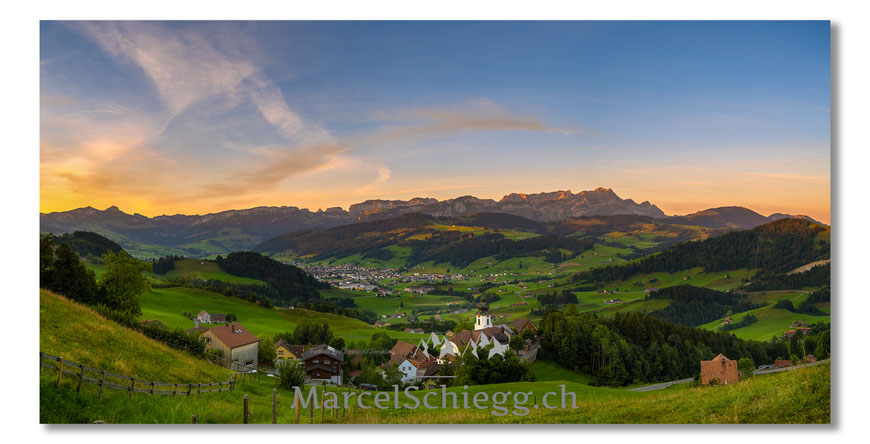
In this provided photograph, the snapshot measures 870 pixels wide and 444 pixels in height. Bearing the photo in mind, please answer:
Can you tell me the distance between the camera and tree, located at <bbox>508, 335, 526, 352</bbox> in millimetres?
16619

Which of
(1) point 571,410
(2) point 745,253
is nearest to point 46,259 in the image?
(1) point 571,410

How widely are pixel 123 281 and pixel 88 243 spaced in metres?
3.09

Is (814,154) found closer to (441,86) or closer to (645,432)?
(645,432)

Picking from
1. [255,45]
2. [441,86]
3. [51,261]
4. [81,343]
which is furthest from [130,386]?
[441,86]

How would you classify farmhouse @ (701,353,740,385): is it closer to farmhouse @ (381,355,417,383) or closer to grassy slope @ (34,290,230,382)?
farmhouse @ (381,355,417,383)

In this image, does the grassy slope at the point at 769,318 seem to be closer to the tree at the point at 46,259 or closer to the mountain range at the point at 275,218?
the mountain range at the point at 275,218

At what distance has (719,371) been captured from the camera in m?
11.6

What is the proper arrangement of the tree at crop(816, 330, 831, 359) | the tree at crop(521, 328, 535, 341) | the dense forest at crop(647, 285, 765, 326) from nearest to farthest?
the tree at crop(816, 330, 831, 359), the tree at crop(521, 328, 535, 341), the dense forest at crop(647, 285, 765, 326)

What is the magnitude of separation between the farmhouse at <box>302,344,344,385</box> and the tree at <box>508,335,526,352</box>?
6560 mm

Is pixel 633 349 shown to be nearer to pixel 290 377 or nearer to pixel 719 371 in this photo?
pixel 719 371

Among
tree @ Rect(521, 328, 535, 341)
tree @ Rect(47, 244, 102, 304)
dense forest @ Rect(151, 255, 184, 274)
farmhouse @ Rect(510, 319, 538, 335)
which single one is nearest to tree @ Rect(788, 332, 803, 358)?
tree @ Rect(521, 328, 535, 341)

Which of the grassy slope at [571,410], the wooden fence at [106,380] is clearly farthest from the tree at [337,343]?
the wooden fence at [106,380]

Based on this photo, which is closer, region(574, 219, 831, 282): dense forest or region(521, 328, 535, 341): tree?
region(574, 219, 831, 282): dense forest

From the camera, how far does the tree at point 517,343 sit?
54.5ft
